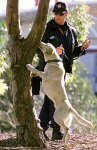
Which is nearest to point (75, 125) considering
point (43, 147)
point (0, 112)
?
point (0, 112)

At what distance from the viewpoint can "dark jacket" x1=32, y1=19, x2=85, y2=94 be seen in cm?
508

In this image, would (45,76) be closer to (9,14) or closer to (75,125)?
(9,14)

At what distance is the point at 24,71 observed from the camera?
4680 millimetres

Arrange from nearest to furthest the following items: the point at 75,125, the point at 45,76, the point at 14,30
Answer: the point at 45,76, the point at 14,30, the point at 75,125

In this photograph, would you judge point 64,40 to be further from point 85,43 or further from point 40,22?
point 40,22

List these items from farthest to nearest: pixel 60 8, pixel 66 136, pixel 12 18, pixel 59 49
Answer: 1. pixel 60 8
2. pixel 59 49
3. pixel 12 18
4. pixel 66 136

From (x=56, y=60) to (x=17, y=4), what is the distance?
0.69m

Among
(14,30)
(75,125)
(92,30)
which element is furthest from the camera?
(92,30)

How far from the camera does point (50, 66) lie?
177 inches

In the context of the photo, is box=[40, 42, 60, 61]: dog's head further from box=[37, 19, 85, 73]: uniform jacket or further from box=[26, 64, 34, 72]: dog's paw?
box=[37, 19, 85, 73]: uniform jacket

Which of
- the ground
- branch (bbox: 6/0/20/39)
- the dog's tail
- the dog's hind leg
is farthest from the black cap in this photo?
the ground

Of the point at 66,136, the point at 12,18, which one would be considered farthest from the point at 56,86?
the point at 12,18

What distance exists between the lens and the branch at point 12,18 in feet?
15.4

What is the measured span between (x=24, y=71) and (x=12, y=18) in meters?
0.53
